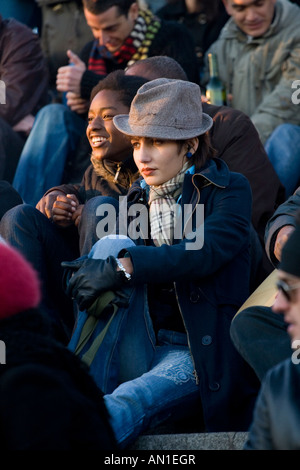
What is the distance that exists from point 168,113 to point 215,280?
0.79m

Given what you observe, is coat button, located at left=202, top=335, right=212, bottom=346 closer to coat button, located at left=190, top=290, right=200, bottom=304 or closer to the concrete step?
coat button, located at left=190, top=290, right=200, bottom=304

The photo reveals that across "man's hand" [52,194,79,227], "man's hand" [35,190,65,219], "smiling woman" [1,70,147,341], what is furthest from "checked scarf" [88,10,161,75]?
"man's hand" [52,194,79,227]

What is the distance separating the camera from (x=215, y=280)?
380cm

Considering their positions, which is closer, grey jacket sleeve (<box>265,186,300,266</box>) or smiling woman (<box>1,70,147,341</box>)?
grey jacket sleeve (<box>265,186,300,266</box>)

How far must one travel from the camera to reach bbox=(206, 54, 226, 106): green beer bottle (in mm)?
6156

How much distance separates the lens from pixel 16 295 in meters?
2.38

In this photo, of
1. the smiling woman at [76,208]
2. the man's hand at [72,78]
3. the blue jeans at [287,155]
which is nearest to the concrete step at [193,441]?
the smiling woman at [76,208]

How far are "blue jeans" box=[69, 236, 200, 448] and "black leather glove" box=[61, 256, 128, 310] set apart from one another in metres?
0.11

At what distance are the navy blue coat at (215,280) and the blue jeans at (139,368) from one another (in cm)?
10

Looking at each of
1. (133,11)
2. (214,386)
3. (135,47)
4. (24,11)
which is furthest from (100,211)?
(24,11)

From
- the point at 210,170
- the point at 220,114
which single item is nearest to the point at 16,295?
the point at 210,170

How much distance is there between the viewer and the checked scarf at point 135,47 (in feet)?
19.9

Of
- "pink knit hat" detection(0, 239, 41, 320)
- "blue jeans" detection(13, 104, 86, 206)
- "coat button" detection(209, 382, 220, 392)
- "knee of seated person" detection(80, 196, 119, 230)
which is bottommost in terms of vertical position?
"blue jeans" detection(13, 104, 86, 206)

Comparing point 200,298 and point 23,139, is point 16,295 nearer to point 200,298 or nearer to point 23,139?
point 200,298
